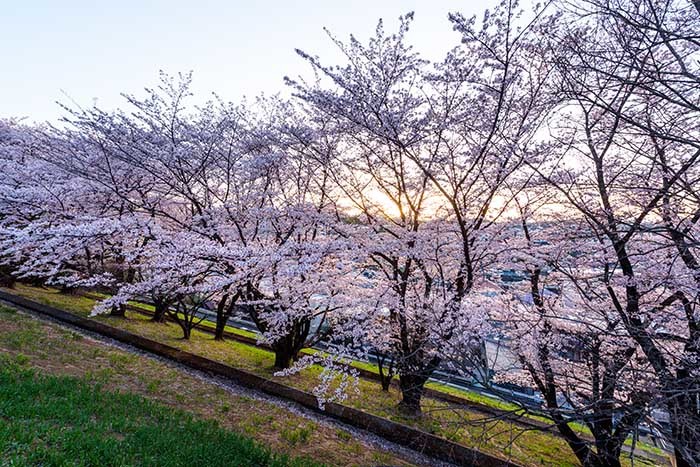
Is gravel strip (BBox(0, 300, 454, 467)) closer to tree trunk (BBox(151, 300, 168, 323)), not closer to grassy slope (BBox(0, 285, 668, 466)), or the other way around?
grassy slope (BBox(0, 285, 668, 466))

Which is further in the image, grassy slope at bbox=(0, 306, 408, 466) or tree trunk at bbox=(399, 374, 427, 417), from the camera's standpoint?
Answer: tree trunk at bbox=(399, 374, 427, 417)

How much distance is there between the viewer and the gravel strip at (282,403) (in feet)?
17.9

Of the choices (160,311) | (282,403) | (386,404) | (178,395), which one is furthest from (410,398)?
(160,311)

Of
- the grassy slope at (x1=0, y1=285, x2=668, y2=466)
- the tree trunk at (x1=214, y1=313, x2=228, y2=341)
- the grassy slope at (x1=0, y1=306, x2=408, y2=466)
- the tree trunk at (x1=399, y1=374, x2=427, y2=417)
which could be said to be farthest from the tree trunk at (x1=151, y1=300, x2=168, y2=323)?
the tree trunk at (x1=399, y1=374, x2=427, y2=417)

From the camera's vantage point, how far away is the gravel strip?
17.9ft

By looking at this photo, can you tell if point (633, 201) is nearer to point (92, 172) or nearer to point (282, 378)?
point (282, 378)

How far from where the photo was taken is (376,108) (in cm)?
483

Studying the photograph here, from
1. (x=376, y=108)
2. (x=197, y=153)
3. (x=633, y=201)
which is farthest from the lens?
(x=197, y=153)

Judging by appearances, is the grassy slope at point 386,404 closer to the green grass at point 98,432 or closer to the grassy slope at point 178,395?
the grassy slope at point 178,395

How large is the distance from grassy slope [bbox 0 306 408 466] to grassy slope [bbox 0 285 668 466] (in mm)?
1112

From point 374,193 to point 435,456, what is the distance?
436 cm

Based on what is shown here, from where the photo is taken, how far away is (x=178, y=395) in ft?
19.2


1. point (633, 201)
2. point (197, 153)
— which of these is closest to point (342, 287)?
point (197, 153)

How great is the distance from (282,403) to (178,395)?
68.5 inches
